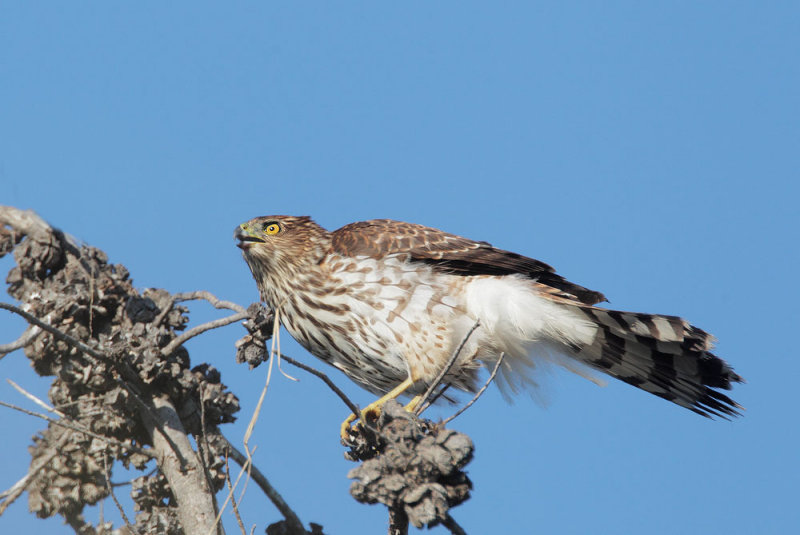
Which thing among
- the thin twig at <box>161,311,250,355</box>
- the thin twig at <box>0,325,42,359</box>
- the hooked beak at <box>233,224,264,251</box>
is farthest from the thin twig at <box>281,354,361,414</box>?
the hooked beak at <box>233,224,264,251</box>

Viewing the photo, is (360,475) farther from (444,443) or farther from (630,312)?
(630,312)

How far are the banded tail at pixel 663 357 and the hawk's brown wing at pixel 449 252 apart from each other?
0.80 feet

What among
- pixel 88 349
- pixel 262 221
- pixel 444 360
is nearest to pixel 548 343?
pixel 444 360

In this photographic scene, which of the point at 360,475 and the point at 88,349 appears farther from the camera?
the point at 88,349

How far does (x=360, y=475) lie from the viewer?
3.41m

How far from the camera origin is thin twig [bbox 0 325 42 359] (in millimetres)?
3946

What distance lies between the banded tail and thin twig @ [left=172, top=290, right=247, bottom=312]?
7.29 ft

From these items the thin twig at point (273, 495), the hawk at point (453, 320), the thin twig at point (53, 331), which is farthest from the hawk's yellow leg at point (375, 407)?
the thin twig at point (53, 331)

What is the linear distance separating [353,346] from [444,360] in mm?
583

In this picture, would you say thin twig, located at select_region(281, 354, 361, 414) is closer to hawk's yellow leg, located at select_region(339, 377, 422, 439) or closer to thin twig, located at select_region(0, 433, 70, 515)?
hawk's yellow leg, located at select_region(339, 377, 422, 439)

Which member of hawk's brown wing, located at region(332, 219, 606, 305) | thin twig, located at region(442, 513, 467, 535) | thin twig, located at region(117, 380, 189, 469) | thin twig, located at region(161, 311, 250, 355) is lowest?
thin twig, located at region(442, 513, 467, 535)

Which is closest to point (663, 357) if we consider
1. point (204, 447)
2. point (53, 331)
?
point (204, 447)

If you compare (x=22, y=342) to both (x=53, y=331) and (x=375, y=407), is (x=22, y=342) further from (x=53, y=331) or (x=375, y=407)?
(x=375, y=407)

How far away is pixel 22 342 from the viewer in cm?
409
